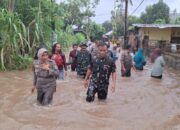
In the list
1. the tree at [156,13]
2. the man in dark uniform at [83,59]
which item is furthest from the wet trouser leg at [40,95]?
the tree at [156,13]

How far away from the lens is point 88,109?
8.13 m

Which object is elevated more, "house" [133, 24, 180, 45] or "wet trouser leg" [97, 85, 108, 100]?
"house" [133, 24, 180, 45]

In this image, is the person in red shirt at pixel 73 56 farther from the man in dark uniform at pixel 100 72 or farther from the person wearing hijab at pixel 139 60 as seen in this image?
the man in dark uniform at pixel 100 72

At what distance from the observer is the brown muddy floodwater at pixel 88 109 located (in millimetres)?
6859

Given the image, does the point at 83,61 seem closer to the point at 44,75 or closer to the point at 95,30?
the point at 44,75

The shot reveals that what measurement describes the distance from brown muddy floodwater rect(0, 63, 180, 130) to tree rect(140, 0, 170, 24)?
45.6m

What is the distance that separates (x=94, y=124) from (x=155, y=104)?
269cm

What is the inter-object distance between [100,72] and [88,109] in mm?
936

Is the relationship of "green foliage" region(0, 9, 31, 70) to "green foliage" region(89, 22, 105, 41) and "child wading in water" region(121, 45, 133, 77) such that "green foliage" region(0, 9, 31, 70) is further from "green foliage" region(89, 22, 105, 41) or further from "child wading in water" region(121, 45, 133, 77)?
"green foliage" region(89, 22, 105, 41)

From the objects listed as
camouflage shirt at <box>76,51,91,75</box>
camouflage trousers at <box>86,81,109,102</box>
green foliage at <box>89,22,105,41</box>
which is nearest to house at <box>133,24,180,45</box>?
camouflage shirt at <box>76,51,91,75</box>

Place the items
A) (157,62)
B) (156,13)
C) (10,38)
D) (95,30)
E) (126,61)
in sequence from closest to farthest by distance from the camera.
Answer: (157,62), (10,38), (126,61), (156,13), (95,30)

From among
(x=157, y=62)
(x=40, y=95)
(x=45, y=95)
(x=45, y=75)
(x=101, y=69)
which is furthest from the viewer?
(x=157, y=62)

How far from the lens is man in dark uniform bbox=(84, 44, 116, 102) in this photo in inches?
331

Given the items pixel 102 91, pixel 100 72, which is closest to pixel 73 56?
pixel 102 91
